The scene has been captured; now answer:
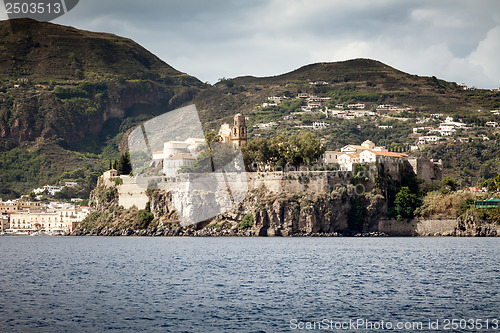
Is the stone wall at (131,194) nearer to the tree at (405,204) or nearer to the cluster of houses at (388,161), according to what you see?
the cluster of houses at (388,161)

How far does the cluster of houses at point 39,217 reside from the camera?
10056 centimetres

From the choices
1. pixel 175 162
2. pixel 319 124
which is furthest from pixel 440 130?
pixel 175 162

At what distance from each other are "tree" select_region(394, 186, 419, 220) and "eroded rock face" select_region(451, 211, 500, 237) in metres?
4.96

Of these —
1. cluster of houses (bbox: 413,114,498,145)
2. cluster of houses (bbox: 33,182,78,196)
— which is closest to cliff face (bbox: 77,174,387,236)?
cluster of houses (bbox: 413,114,498,145)

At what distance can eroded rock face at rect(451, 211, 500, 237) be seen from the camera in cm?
6719

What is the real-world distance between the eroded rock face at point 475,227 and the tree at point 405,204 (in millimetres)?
4956

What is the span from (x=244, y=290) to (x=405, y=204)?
44.9m

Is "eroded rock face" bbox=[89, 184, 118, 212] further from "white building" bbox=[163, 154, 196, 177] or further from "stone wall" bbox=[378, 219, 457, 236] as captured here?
"stone wall" bbox=[378, 219, 457, 236]

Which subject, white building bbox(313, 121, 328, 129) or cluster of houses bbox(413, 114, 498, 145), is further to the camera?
white building bbox(313, 121, 328, 129)

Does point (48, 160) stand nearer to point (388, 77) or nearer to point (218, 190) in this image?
point (218, 190)

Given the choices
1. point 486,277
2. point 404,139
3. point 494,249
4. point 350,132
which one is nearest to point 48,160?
point 350,132

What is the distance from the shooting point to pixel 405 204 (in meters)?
70.9

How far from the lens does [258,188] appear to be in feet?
243

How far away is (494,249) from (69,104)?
12194 centimetres
